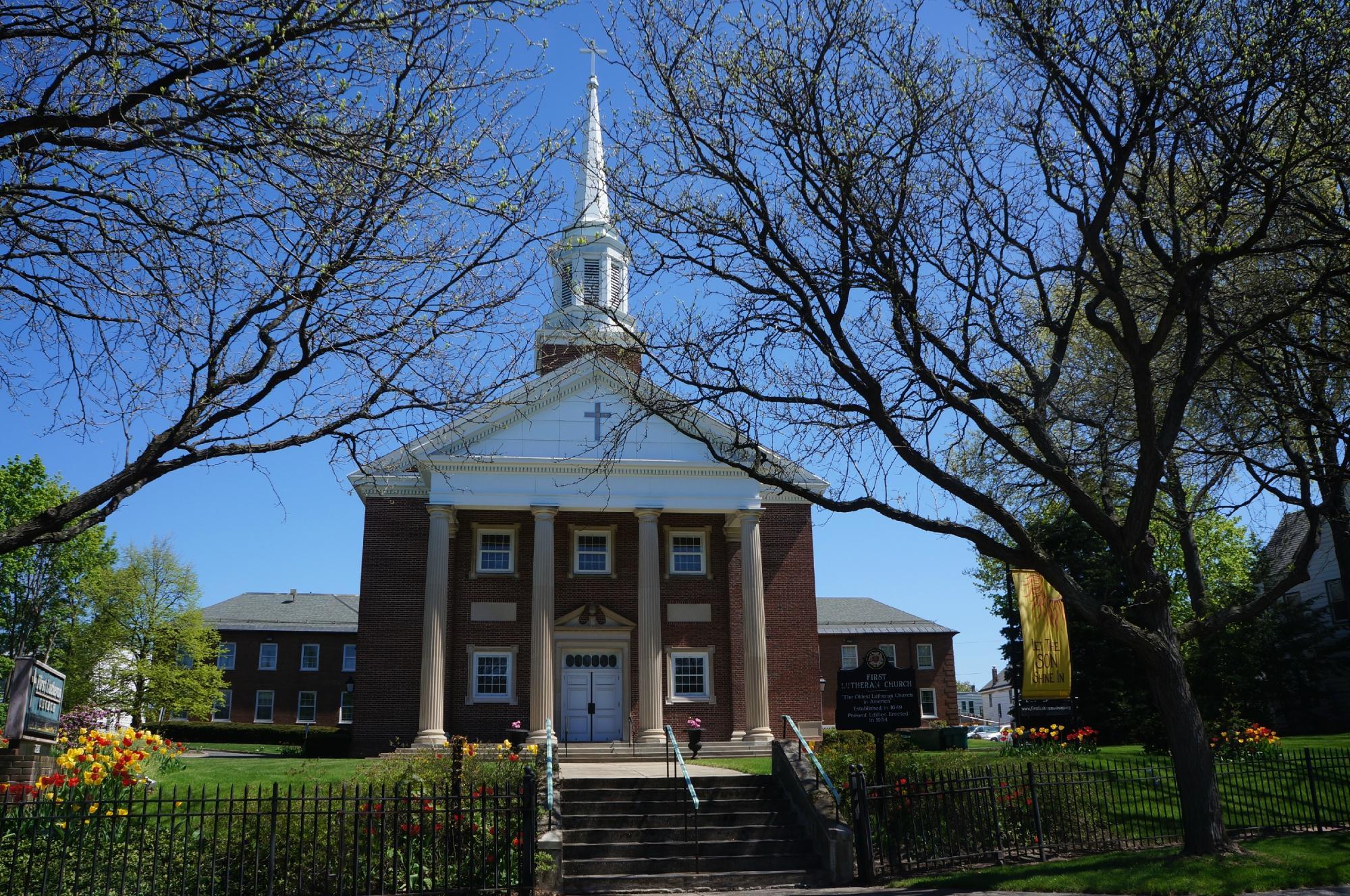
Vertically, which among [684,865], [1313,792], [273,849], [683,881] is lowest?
[683,881]

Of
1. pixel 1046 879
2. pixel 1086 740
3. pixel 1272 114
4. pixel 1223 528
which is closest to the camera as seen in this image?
pixel 1046 879

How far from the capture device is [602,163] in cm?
1379

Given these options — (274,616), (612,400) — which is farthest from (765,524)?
Result: (274,616)

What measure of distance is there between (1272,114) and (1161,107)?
5.47 feet

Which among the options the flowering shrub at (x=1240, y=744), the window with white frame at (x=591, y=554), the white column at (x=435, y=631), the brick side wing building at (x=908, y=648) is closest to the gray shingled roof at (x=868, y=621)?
the brick side wing building at (x=908, y=648)

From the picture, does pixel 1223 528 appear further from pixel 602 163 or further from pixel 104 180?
pixel 104 180

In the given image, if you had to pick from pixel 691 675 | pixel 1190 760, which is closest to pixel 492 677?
pixel 691 675

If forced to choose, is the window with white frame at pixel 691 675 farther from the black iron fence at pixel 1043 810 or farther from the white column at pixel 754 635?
the black iron fence at pixel 1043 810

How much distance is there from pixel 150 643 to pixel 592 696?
26.7 m

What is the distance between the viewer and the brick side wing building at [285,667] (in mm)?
57562

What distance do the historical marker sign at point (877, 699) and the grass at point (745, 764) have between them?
6.57 metres

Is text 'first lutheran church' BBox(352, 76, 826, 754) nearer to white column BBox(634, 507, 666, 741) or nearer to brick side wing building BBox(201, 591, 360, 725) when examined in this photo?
white column BBox(634, 507, 666, 741)

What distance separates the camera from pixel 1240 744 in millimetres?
20344

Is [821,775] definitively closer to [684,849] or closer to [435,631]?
[684,849]
